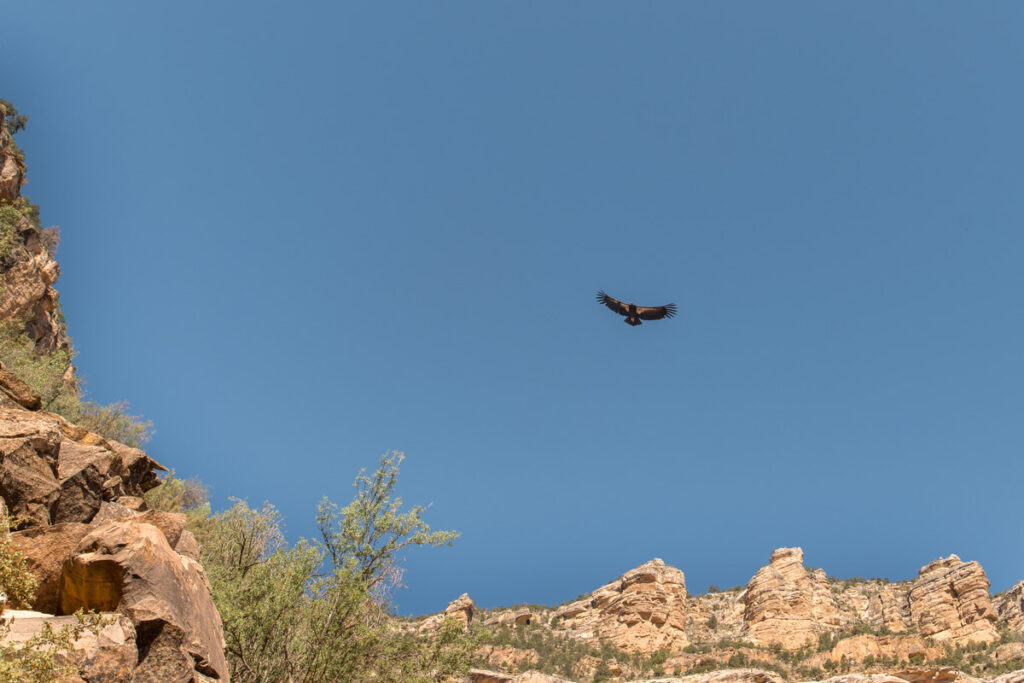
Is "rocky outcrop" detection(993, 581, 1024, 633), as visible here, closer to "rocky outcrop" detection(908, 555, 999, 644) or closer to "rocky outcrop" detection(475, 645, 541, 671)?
"rocky outcrop" detection(908, 555, 999, 644)

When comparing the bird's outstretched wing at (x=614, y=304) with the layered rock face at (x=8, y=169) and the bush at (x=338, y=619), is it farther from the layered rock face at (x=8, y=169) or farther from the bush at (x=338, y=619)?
the layered rock face at (x=8, y=169)

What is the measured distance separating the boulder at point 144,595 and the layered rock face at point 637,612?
2240 inches

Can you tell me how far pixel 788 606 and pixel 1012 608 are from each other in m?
19.2

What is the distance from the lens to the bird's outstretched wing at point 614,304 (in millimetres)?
29547

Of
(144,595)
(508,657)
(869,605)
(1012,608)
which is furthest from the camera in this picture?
(869,605)

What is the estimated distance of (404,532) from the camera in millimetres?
14898

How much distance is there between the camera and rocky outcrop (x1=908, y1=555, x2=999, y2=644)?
5416cm

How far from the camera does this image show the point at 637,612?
60875mm

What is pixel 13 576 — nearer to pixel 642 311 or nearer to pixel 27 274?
pixel 642 311

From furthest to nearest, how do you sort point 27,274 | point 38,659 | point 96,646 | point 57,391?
point 27,274, point 57,391, point 96,646, point 38,659

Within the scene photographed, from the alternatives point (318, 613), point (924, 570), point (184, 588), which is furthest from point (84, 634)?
point (924, 570)

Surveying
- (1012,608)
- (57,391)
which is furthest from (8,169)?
(1012,608)

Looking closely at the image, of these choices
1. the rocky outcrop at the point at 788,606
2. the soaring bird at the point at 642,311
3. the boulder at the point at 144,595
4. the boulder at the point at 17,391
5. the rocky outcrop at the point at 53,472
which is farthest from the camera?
the rocky outcrop at the point at 788,606

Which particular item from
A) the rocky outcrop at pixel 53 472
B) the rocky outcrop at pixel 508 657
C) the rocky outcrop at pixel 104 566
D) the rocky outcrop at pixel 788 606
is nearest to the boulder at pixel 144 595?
the rocky outcrop at pixel 104 566
